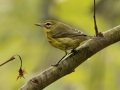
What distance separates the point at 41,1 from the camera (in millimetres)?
1862

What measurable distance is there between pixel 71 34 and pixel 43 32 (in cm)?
27

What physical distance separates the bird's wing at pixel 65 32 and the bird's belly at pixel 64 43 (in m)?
0.04

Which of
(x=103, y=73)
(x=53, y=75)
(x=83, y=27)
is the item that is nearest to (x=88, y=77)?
(x=103, y=73)

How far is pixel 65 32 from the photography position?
74.9 inches

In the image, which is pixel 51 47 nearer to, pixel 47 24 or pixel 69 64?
pixel 47 24

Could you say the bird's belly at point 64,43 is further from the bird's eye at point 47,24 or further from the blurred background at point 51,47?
the bird's eye at point 47,24

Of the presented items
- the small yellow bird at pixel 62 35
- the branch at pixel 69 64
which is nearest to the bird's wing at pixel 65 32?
the small yellow bird at pixel 62 35

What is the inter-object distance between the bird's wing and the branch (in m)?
0.32

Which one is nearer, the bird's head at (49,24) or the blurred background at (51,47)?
the blurred background at (51,47)

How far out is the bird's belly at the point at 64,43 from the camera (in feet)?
5.62

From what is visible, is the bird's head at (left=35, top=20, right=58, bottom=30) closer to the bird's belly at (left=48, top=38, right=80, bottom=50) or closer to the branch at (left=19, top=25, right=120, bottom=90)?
the bird's belly at (left=48, top=38, right=80, bottom=50)

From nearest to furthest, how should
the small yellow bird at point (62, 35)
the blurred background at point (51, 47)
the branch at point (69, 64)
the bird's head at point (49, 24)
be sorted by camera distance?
1. the branch at point (69, 64)
2. the blurred background at point (51, 47)
3. the small yellow bird at point (62, 35)
4. the bird's head at point (49, 24)

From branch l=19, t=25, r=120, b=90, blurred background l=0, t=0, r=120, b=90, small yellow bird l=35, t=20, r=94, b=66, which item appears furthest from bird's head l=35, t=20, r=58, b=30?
branch l=19, t=25, r=120, b=90

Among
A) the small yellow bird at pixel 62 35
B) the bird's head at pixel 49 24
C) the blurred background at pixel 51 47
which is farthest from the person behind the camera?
the bird's head at pixel 49 24
